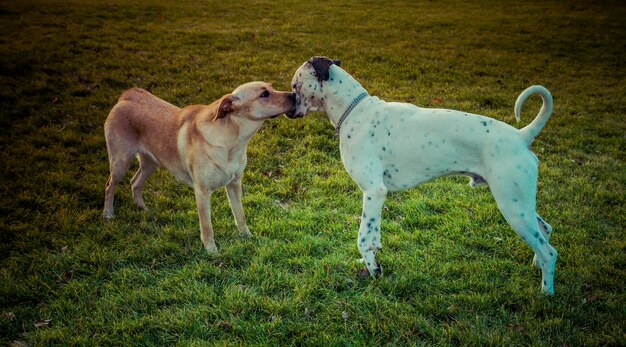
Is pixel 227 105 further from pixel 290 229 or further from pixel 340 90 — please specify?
pixel 290 229

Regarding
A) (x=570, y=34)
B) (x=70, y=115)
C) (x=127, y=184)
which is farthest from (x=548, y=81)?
(x=70, y=115)

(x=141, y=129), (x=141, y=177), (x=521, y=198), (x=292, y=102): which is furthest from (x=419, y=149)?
(x=141, y=177)

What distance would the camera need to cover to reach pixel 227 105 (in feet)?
15.9

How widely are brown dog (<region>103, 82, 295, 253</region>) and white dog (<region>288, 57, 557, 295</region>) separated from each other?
1.67ft

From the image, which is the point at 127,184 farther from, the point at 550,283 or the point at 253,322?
the point at 550,283

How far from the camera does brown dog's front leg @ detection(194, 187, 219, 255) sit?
17.1 ft

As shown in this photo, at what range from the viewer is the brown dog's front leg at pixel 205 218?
5215mm

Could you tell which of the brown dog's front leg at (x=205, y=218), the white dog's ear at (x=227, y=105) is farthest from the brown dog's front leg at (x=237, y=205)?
the white dog's ear at (x=227, y=105)

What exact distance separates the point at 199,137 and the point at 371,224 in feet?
7.08

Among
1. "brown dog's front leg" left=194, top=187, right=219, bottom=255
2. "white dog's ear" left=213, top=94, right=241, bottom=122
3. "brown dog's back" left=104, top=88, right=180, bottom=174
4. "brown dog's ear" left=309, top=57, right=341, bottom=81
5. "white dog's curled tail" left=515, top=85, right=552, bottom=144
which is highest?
"brown dog's ear" left=309, top=57, right=341, bottom=81

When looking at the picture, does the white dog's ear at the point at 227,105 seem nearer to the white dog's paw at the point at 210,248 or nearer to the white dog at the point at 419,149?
the white dog at the point at 419,149

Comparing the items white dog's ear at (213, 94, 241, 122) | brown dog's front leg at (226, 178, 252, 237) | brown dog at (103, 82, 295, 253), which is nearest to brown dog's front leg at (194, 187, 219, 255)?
brown dog at (103, 82, 295, 253)

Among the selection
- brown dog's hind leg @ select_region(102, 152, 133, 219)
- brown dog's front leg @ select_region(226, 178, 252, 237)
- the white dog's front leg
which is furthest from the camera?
brown dog's hind leg @ select_region(102, 152, 133, 219)

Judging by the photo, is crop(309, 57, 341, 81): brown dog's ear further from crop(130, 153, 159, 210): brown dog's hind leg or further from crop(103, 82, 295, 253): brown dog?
crop(130, 153, 159, 210): brown dog's hind leg
